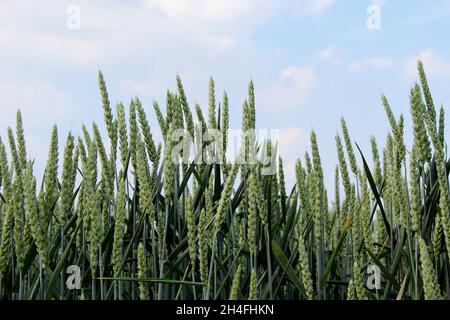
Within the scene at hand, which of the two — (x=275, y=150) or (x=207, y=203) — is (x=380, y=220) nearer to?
(x=275, y=150)

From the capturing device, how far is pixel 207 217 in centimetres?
129

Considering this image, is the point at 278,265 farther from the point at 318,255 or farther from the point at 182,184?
the point at 182,184

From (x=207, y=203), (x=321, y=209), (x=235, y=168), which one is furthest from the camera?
(x=321, y=209)

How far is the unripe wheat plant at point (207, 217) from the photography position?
1241mm

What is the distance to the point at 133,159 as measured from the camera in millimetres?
1459

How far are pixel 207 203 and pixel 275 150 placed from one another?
0.33m

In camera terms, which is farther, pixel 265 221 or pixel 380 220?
pixel 380 220

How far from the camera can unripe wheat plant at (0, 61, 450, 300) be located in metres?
1.24

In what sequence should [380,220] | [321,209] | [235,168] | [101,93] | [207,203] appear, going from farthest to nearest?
[380,220]
[101,93]
[321,209]
[207,203]
[235,168]

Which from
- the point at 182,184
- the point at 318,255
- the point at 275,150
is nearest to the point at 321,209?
the point at 318,255

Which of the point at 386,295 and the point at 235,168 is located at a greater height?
the point at 235,168

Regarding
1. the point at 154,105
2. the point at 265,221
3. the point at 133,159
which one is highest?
→ the point at 154,105

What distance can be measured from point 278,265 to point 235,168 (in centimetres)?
31
